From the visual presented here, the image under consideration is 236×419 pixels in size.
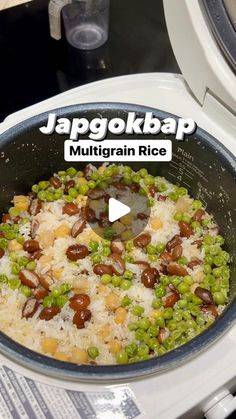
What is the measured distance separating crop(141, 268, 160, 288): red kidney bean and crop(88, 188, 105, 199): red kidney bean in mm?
229

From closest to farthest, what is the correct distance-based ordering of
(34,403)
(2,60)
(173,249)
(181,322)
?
(34,403)
(181,322)
(173,249)
(2,60)

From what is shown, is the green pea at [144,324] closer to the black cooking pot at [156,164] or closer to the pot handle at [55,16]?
the black cooking pot at [156,164]

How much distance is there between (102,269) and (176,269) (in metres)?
0.16

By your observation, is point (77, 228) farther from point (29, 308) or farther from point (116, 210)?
point (29, 308)

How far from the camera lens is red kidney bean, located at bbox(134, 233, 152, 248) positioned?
130 cm

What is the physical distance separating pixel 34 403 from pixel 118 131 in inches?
25.7

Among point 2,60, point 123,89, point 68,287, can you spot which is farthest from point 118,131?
point 2,60

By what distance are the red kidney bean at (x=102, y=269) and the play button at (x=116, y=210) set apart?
0.44ft

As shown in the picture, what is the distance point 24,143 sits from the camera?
130 centimetres

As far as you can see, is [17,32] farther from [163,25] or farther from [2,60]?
[163,25]

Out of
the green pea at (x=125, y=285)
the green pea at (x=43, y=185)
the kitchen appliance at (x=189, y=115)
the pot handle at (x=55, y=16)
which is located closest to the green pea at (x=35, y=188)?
the green pea at (x=43, y=185)

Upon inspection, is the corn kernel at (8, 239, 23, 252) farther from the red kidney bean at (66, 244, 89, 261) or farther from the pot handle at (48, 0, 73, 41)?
the pot handle at (48, 0, 73, 41)

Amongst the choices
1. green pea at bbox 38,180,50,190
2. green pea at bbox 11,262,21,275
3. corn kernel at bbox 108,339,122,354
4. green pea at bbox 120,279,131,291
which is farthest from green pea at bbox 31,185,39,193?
corn kernel at bbox 108,339,122,354

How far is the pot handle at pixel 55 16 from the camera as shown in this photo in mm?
1728
